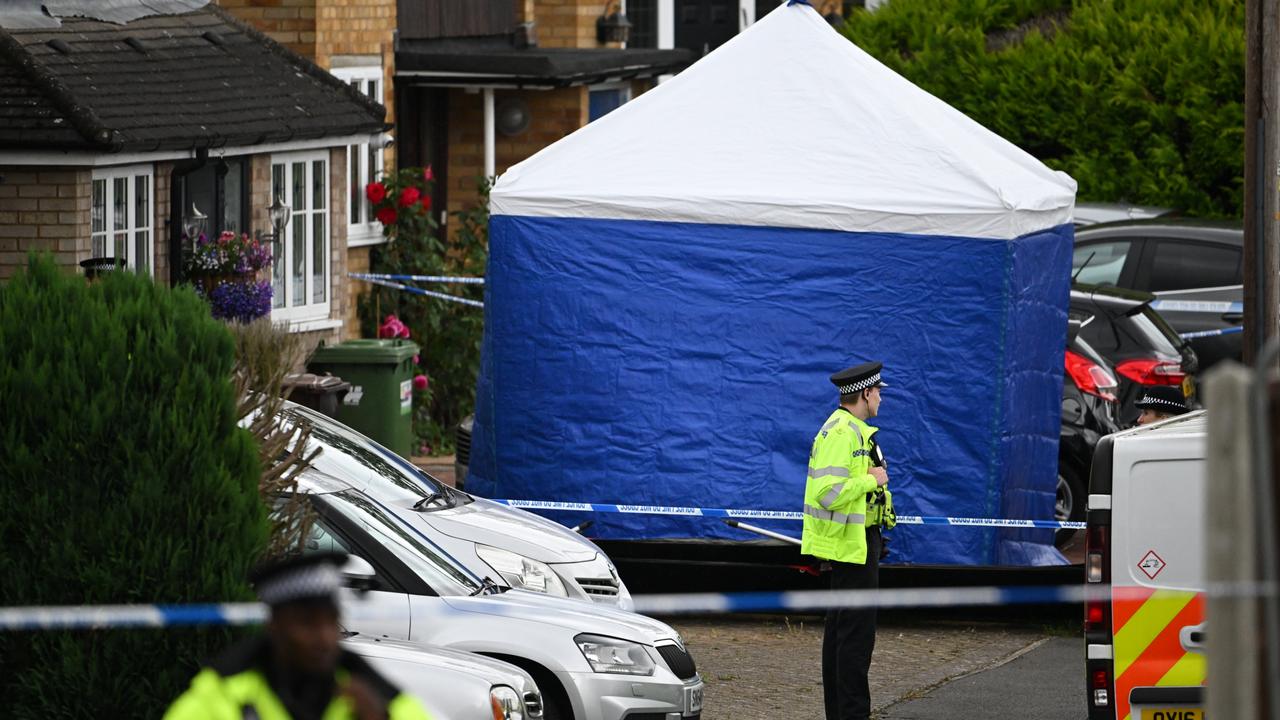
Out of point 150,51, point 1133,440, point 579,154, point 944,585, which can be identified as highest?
point 150,51

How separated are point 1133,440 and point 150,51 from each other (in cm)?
898

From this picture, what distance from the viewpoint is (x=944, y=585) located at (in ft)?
38.5

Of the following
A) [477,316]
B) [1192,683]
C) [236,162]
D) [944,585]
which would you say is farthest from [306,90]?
[1192,683]

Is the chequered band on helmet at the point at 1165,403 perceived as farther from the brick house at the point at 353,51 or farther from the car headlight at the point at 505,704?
the brick house at the point at 353,51

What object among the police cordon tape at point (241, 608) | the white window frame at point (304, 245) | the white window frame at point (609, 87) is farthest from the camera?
the white window frame at point (609, 87)

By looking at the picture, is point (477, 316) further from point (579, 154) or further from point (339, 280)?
point (579, 154)

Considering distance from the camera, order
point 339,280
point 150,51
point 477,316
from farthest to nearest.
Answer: point 477,316
point 339,280
point 150,51

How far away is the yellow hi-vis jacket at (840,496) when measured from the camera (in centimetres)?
938

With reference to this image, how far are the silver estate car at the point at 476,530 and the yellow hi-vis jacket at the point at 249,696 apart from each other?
4.93m

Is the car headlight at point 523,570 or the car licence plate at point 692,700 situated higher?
the car headlight at point 523,570

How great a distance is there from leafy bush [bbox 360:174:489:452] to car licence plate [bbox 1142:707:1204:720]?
1101 cm

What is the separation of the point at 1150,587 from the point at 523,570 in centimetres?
298

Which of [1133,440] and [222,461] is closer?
[222,461]

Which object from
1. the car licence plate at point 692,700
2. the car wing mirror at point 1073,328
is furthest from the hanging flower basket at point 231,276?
the car licence plate at point 692,700
